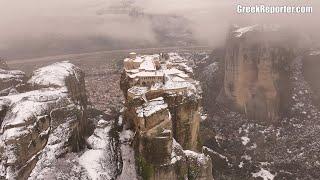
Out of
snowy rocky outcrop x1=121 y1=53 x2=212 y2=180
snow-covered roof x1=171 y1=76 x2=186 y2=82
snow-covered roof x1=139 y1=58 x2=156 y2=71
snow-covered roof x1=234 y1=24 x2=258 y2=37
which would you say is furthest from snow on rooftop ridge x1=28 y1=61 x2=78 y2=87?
snow-covered roof x1=234 y1=24 x2=258 y2=37

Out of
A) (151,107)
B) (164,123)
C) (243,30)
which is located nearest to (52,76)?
(151,107)

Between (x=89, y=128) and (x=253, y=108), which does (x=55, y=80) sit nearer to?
(x=89, y=128)

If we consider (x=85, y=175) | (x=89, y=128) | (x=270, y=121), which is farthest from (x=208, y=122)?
(x=85, y=175)

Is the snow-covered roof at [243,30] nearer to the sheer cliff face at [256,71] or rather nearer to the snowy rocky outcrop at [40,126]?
the sheer cliff face at [256,71]

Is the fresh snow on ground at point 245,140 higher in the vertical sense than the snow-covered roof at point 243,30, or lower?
lower

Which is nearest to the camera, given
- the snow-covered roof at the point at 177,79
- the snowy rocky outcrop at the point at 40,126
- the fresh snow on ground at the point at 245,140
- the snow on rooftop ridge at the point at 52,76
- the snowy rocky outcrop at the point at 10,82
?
the snowy rocky outcrop at the point at 40,126

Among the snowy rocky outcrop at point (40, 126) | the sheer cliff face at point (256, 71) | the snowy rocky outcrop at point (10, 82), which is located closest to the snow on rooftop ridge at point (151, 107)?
the snowy rocky outcrop at point (40, 126)
